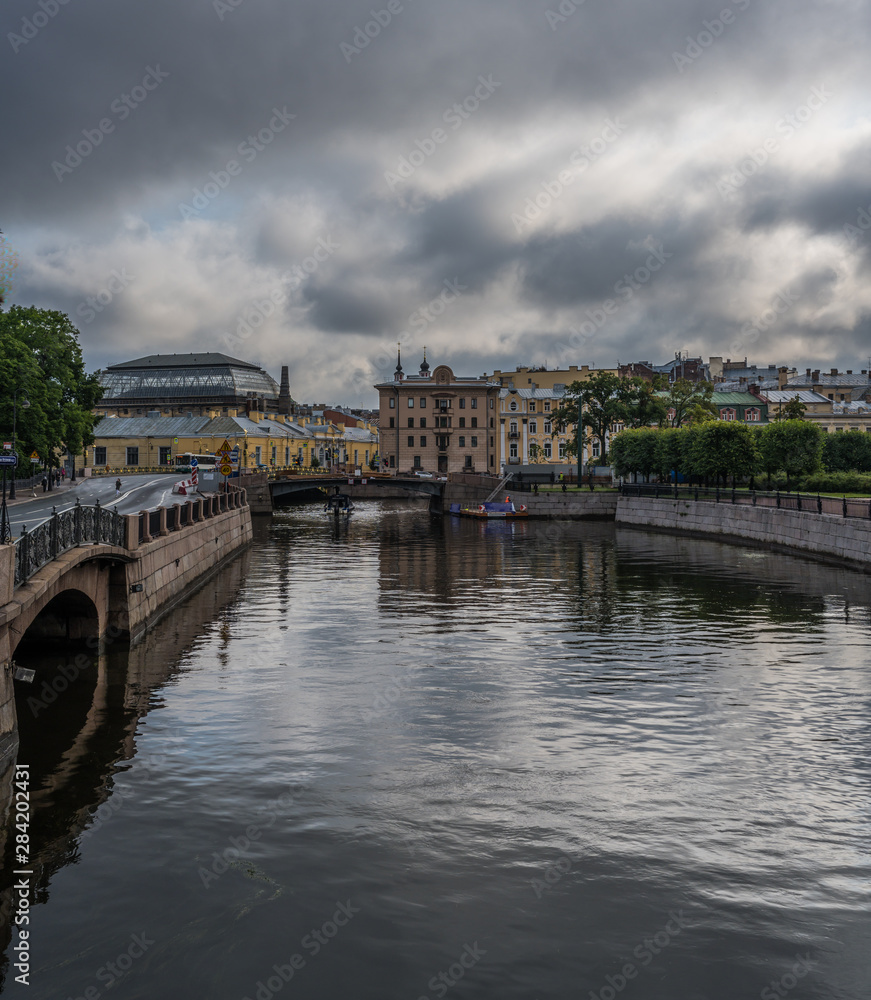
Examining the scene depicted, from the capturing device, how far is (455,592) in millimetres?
37938

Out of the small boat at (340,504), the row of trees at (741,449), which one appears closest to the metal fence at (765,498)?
the row of trees at (741,449)

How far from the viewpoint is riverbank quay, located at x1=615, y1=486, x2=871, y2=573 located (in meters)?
43.0

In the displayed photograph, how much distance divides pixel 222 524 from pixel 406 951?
128 ft

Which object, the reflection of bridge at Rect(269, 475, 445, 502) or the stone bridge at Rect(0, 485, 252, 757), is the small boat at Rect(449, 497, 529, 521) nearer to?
the reflection of bridge at Rect(269, 475, 445, 502)

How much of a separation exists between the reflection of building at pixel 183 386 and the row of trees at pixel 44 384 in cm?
9156

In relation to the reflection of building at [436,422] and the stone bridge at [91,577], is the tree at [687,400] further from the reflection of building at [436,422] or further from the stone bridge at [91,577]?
the stone bridge at [91,577]

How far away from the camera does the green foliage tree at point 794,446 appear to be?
6494cm

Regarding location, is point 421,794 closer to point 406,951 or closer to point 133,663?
point 406,951

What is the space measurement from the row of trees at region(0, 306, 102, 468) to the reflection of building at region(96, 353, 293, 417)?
91.6 meters

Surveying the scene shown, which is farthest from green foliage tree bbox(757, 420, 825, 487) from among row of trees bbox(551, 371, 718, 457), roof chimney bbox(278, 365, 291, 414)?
roof chimney bbox(278, 365, 291, 414)

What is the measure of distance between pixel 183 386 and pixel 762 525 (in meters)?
139

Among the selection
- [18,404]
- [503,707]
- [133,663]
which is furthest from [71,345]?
[503,707]

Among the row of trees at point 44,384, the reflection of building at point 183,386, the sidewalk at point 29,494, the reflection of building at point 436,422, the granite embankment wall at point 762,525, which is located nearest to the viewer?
the granite embankment wall at point 762,525

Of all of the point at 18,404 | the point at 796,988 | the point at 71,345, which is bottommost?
the point at 796,988
